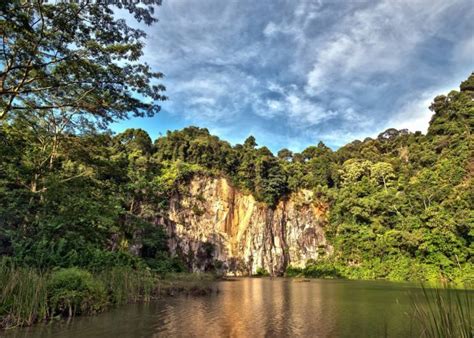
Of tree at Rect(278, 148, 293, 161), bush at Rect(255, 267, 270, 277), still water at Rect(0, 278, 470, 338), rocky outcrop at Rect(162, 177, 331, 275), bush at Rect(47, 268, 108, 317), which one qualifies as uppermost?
tree at Rect(278, 148, 293, 161)

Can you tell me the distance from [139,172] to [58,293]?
92.9 ft

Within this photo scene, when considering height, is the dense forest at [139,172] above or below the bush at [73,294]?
above

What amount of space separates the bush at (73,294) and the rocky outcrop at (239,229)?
2662 cm

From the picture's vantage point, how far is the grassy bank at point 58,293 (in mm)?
6688

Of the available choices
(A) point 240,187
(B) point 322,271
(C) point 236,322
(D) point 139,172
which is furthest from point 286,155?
(C) point 236,322

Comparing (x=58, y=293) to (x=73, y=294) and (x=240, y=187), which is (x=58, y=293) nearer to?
(x=73, y=294)

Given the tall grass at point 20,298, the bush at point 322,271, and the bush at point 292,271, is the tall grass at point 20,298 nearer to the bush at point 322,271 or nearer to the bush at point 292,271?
the bush at point 322,271

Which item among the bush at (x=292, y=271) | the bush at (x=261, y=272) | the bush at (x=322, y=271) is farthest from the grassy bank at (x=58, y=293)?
the bush at (x=292, y=271)

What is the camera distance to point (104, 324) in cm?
766

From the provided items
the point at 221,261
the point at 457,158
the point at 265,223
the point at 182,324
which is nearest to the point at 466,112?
the point at 457,158

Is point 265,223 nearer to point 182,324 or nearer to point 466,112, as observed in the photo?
point 466,112

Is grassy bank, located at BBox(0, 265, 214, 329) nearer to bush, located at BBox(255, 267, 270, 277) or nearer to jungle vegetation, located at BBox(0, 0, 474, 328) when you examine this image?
jungle vegetation, located at BBox(0, 0, 474, 328)

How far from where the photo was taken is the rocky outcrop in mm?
36281

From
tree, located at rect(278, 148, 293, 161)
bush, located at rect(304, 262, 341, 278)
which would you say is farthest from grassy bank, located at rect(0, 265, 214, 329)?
tree, located at rect(278, 148, 293, 161)
